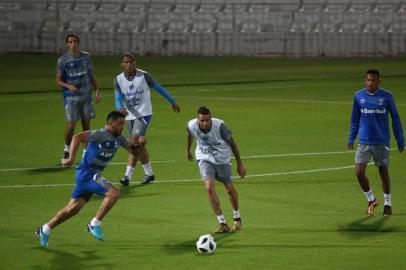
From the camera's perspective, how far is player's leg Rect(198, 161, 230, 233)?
1709cm

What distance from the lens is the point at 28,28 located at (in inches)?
2266

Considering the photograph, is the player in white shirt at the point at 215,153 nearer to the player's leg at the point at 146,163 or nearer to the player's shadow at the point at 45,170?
the player's leg at the point at 146,163

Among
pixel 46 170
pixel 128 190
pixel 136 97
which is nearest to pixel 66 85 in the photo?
pixel 46 170

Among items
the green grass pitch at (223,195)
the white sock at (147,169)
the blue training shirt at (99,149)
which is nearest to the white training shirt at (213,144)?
the green grass pitch at (223,195)

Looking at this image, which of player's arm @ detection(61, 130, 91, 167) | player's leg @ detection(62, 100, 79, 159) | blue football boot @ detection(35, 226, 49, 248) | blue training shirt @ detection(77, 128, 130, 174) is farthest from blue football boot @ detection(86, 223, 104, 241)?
player's leg @ detection(62, 100, 79, 159)

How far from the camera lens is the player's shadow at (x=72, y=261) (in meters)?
15.0

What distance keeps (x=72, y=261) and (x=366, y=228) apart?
185 inches

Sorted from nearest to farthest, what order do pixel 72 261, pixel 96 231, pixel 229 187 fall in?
1. pixel 72 261
2. pixel 96 231
3. pixel 229 187

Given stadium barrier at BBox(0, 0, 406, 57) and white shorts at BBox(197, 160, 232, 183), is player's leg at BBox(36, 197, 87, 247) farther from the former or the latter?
stadium barrier at BBox(0, 0, 406, 57)

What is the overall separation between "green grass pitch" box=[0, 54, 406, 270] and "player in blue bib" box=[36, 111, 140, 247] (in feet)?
1.10

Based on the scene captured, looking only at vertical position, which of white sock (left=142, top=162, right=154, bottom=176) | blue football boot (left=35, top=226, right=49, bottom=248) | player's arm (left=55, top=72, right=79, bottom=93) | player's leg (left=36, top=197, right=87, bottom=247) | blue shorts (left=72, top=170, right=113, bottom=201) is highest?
blue shorts (left=72, top=170, right=113, bottom=201)

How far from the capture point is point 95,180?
16234 millimetres

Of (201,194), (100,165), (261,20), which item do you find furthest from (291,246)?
(261,20)

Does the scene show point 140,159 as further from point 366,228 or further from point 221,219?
point 366,228
